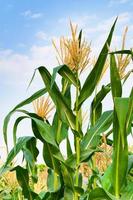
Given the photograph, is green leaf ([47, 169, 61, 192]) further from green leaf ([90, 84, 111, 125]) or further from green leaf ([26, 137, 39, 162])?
green leaf ([90, 84, 111, 125])

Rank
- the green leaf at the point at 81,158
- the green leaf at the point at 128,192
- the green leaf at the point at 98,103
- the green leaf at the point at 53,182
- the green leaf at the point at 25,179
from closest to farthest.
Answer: the green leaf at the point at 128,192, the green leaf at the point at 81,158, the green leaf at the point at 98,103, the green leaf at the point at 53,182, the green leaf at the point at 25,179

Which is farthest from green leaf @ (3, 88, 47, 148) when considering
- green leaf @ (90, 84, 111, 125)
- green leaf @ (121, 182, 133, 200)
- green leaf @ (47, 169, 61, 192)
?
green leaf @ (121, 182, 133, 200)

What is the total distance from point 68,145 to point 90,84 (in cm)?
40

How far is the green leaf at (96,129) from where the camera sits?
2410 millimetres

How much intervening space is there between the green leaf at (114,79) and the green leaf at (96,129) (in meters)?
0.21

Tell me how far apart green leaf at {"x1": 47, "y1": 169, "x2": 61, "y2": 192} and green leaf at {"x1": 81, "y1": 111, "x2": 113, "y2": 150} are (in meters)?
0.33

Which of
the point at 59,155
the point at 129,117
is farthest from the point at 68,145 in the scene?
the point at 129,117

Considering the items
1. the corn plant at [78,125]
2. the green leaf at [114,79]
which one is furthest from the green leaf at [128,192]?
the green leaf at [114,79]

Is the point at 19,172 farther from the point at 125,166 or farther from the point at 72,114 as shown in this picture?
the point at 125,166

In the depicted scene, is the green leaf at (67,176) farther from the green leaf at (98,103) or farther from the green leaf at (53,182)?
the green leaf at (98,103)

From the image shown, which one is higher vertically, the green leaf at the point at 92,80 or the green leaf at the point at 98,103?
the green leaf at the point at 92,80

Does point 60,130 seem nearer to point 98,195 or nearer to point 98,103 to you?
point 98,103

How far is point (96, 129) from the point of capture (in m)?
2.42

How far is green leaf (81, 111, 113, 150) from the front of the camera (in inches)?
94.9
